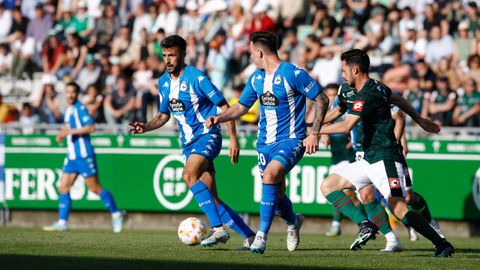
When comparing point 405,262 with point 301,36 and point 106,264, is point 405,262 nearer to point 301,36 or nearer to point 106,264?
point 106,264

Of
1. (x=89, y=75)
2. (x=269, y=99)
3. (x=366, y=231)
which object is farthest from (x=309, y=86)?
(x=89, y=75)

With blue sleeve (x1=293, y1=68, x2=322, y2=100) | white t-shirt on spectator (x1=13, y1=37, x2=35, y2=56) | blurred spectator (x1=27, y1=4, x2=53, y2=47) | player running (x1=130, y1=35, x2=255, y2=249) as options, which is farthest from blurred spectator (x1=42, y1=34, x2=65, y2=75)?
blue sleeve (x1=293, y1=68, x2=322, y2=100)

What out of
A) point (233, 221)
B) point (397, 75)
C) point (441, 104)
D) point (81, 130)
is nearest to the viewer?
point (233, 221)

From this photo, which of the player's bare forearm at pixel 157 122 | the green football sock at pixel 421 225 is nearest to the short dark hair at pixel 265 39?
the player's bare forearm at pixel 157 122

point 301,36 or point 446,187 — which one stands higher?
point 301,36

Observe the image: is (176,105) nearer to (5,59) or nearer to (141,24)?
(141,24)

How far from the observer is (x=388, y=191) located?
12703 mm

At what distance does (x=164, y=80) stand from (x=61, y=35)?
14.5 meters

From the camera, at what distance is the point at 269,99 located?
12.9 m

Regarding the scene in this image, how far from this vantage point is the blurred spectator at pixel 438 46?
2303 cm

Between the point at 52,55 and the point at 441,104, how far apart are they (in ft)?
35.0

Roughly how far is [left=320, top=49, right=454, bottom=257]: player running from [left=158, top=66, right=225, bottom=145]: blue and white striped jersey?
6.14 ft

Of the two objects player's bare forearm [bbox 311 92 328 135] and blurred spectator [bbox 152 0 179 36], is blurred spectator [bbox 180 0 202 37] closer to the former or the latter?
blurred spectator [bbox 152 0 179 36]

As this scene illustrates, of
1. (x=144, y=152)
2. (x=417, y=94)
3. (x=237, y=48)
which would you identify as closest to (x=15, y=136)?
(x=144, y=152)
